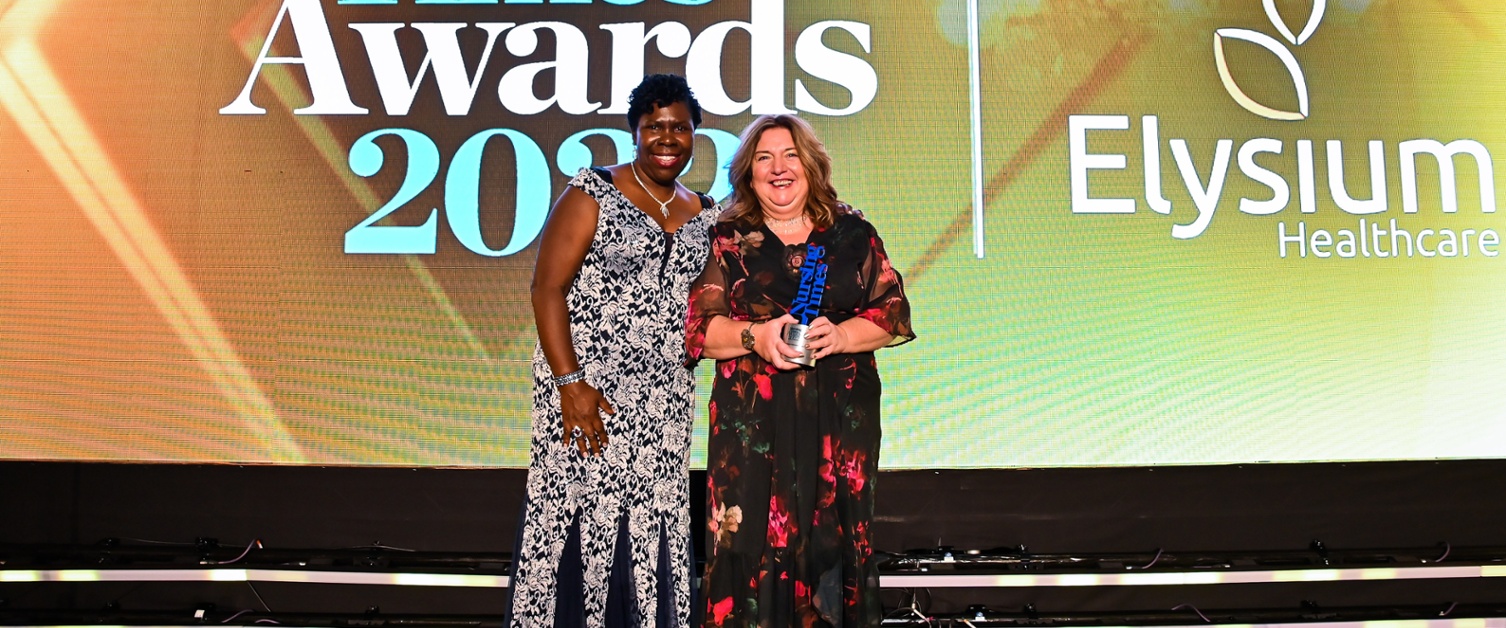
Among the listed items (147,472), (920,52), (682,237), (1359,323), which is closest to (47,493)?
(147,472)

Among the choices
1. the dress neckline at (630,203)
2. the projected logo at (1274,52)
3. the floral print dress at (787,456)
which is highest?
the projected logo at (1274,52)

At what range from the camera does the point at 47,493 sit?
3.36 m

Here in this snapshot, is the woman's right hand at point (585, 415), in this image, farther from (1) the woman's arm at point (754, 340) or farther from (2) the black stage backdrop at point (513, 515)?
(2) the black stage backdrop at point (513, 515)

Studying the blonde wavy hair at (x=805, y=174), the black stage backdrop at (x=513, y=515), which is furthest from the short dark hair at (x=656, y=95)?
the black stage backdrop at (x=513, y=515)

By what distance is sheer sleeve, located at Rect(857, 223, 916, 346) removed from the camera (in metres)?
1.87

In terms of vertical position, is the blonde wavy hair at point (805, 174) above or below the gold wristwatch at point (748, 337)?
above

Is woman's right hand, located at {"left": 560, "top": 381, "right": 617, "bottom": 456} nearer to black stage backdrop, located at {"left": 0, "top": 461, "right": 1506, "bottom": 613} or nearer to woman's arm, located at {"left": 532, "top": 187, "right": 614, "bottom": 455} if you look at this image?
woman's arm, located at {"left": 532, "top": 187, "right": 614, "bottom": 455}

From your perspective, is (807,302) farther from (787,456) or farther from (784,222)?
(787,456)

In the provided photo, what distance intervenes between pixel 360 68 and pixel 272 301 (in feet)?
2.66

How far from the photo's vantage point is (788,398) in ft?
5.97

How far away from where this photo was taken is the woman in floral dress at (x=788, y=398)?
5.89ft

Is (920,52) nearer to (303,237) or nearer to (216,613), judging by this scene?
(303,237)

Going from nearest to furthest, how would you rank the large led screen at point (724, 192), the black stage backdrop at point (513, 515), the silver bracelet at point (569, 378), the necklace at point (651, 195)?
the silver bracelet at point (569, 378) < the necklace at point (651, 195) < the large led screen at point (724, 192) < the black stage backdrop at point (513, 515)

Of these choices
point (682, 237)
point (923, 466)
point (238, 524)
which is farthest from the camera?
point (238, 524)
